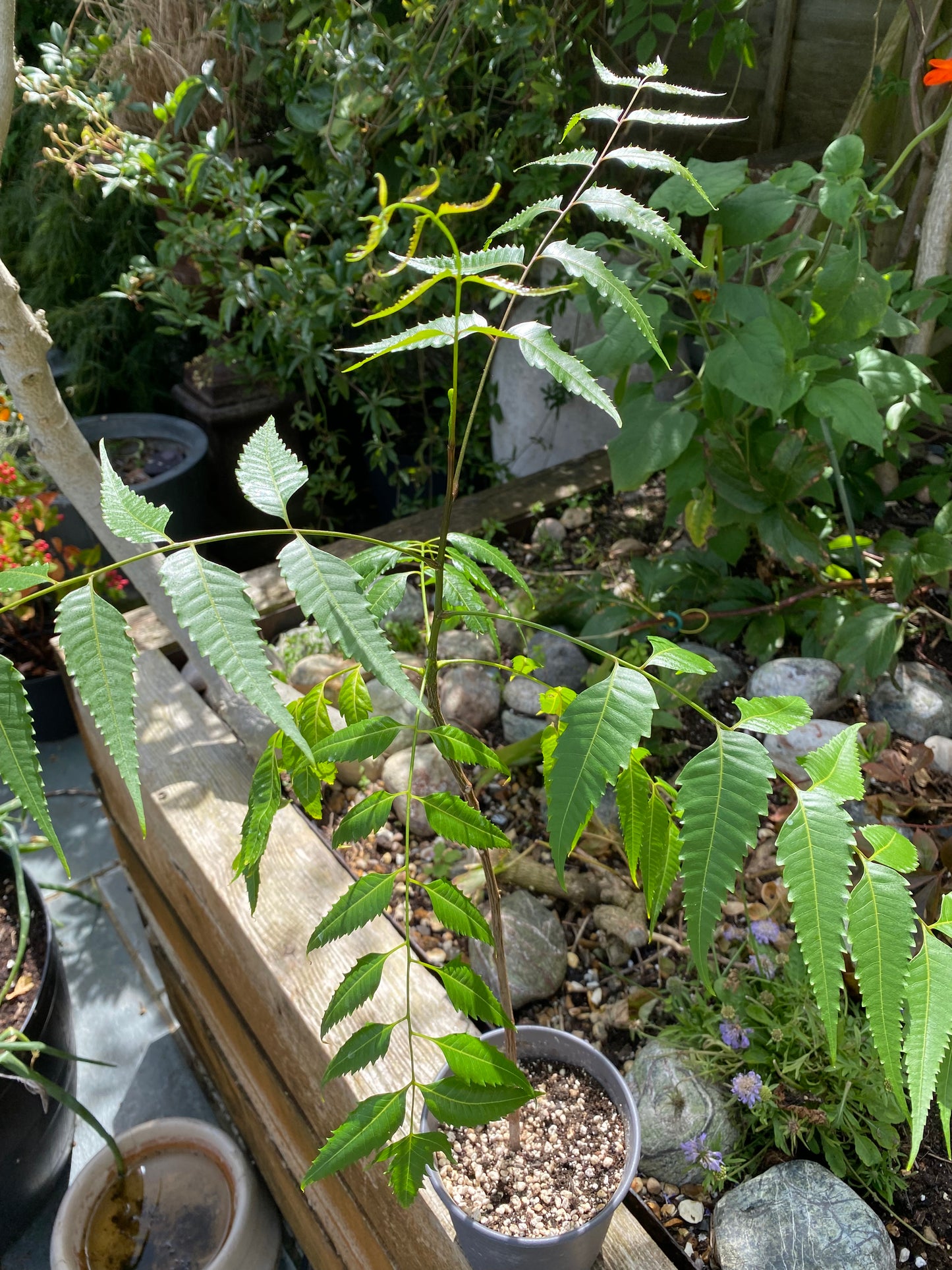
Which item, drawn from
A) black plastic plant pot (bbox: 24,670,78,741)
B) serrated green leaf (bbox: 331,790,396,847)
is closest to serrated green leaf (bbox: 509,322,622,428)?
serrated green leaf (bbox: 331,790,396,847)

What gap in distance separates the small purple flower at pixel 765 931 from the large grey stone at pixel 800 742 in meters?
0.31

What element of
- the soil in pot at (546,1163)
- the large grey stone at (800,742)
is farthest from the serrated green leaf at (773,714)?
the large grey stone at (800,742)

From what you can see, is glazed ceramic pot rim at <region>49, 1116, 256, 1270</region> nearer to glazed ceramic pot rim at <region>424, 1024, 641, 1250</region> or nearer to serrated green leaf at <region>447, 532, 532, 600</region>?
glazed ceramic pot rim at <region>424, 1024, 641, 1250</region>

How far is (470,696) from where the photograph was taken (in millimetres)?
1760

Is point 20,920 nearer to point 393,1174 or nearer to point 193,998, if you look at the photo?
point 193,998

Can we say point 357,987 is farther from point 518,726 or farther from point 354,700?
point 518,726

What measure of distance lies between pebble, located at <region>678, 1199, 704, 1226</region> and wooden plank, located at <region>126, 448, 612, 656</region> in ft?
3.95

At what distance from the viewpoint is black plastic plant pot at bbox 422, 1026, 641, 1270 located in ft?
2.68

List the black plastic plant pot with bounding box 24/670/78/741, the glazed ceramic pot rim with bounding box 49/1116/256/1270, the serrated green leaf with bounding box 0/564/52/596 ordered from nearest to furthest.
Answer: the serrated green leaf with bounding box 0/564/52/596
the glazed ceramic pot rim with bounding box 49/1116/256/1270
the black plastic plant pot with bounding box 24/670/78/741

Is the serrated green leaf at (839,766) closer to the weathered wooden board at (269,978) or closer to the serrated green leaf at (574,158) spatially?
the serrated green leaf at (574,158)

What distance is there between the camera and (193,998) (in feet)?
5.19

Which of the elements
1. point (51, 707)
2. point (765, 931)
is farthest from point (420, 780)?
point (51, 707)

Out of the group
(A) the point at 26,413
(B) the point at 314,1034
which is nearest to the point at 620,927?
(B) the point at 314,1034

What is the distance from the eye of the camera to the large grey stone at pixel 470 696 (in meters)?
1.75
